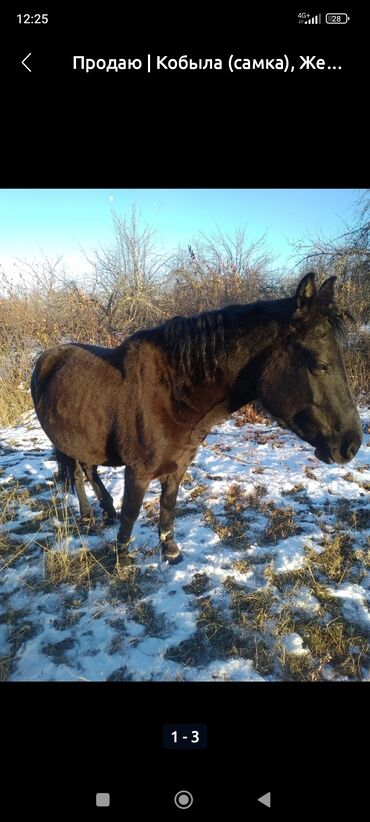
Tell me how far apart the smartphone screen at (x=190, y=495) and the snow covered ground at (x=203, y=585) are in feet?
0.05

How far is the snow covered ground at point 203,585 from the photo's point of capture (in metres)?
1.93

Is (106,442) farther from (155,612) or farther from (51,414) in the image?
(155,612)

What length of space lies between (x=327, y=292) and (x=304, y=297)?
0.63ft

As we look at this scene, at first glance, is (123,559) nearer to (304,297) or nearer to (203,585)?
(203,585)

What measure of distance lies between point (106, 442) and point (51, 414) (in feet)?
2.06

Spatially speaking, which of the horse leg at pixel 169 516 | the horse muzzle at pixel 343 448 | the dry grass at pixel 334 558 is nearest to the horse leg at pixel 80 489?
the horse leg at pixel 169 516

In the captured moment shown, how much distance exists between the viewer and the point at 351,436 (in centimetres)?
194

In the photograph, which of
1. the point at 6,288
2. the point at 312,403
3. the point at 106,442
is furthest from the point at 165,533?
the point at 6,288

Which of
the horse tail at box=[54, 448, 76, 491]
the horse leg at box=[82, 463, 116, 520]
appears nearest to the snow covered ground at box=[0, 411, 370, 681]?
the horse leg at box=[82, 463, 116, 520]

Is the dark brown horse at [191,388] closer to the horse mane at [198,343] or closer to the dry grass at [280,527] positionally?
the horse mane at [198,343]
